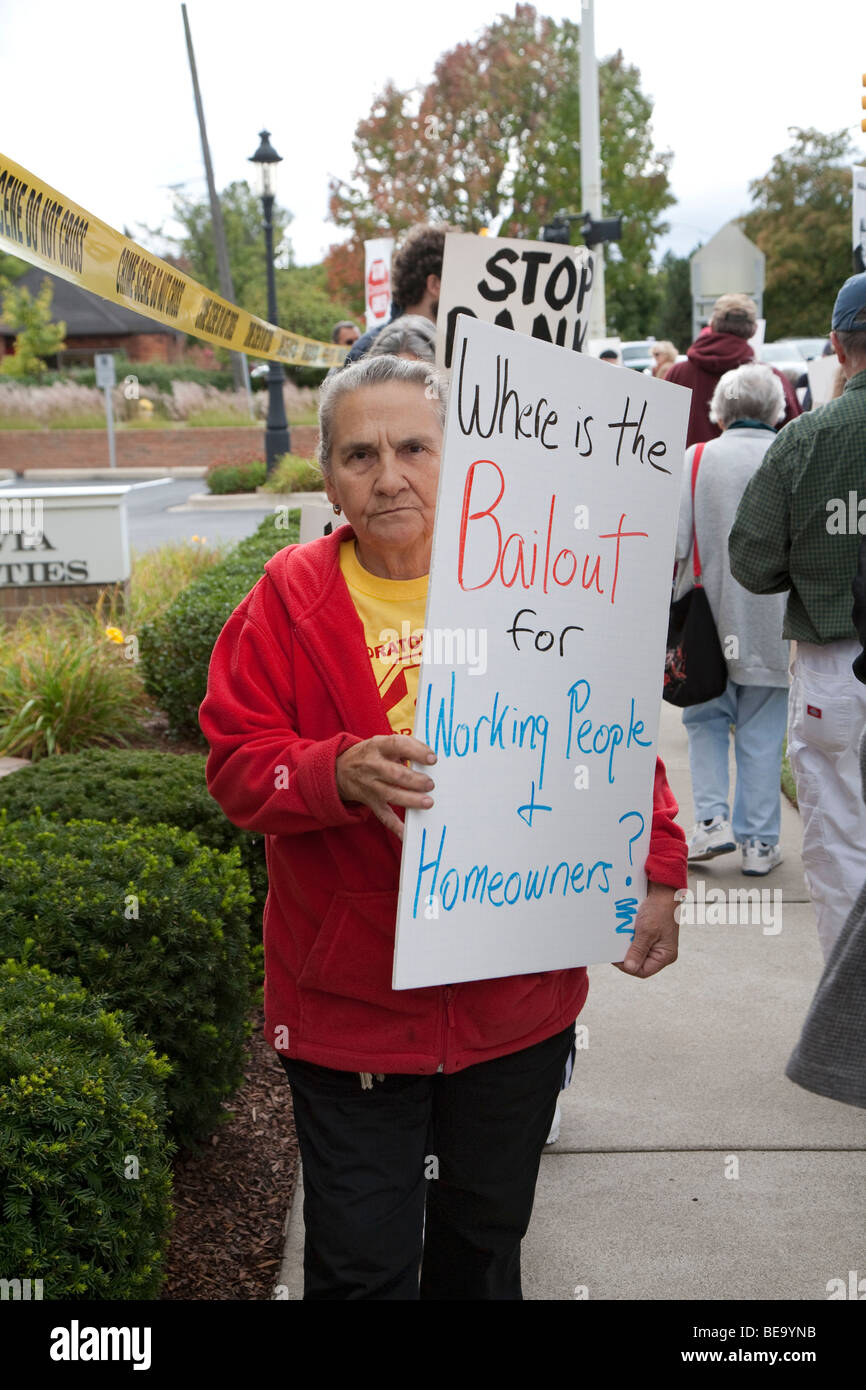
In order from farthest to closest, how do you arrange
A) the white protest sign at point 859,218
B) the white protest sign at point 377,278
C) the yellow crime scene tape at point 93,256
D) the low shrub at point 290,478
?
the low shrub at point 290,478 < the white protest sign at point 377,278 < the white protest sign at point 859,218 < the yellow crime scene tape at point 93,256

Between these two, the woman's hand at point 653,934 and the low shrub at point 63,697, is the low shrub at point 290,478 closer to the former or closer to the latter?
the low shrub at point 63,697

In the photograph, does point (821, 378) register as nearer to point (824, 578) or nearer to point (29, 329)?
point (824, 578)

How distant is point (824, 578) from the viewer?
4148 mm

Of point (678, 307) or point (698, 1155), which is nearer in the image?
point (698, 1155)

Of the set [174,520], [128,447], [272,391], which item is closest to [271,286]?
[272,391]

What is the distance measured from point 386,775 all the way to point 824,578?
247 centimetres

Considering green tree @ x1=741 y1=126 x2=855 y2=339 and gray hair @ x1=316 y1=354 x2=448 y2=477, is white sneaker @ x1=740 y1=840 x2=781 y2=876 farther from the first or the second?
green tree @ x1=741 y1=126 x2=855 y2=339

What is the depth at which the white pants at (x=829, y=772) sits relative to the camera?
163 inches

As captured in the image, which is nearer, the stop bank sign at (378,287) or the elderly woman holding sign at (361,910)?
the elderly woman holding sign at (361,910)

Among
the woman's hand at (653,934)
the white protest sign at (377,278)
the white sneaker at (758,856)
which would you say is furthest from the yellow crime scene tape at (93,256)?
the white protest sign at (377,278)

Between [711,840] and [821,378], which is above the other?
[821,378]

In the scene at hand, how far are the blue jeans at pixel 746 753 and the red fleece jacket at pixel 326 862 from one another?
3.75 m

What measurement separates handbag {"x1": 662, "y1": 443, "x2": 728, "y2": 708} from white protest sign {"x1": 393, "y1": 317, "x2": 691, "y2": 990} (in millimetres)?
3309
